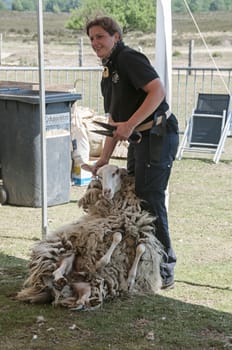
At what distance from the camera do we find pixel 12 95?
8.11 m

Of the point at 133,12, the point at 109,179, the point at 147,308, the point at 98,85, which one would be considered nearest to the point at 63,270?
the point at 147,308

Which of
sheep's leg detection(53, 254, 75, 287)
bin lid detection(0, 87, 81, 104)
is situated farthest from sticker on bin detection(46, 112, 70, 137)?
sheep's leg detection(53, 254, 75, 287)

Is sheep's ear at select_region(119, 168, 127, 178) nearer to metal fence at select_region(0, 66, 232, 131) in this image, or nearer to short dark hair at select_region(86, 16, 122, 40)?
short dark hair at select_region(86, 16, 122, 40)

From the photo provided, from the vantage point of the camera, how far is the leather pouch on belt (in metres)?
4.80

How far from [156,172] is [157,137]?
26 centimetres

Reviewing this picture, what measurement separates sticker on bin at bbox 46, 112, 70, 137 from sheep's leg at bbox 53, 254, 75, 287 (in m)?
3.46

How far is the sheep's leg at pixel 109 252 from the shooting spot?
4680 millimetres

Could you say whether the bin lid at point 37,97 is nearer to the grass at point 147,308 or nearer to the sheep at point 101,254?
the grass at point 147,308

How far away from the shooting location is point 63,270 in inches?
184

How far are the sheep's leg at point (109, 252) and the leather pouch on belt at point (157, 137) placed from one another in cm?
58

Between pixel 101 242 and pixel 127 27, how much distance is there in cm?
3750

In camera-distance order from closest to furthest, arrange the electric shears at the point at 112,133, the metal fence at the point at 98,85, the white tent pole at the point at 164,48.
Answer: the electric shears at the point at 112,133 < the white tent pole at the point at 164,48 < the metal fence at the point at 98,85

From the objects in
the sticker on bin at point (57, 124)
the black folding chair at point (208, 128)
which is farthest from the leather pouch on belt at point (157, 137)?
the black folding chair at point (208, 128)

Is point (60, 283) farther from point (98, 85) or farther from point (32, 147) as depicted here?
point (98, 85)
